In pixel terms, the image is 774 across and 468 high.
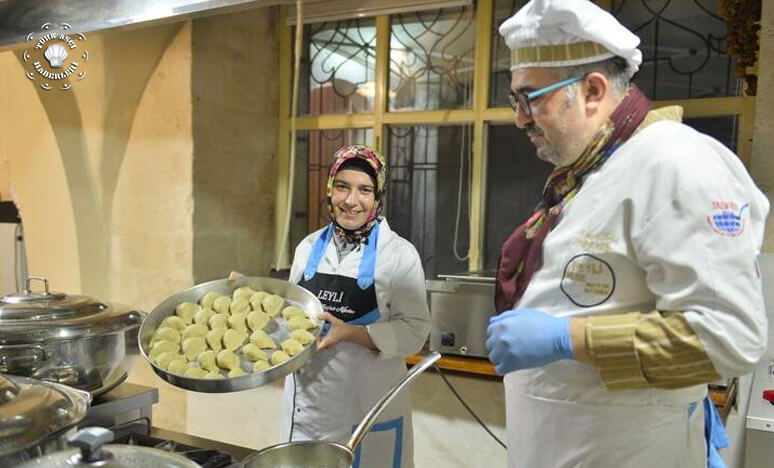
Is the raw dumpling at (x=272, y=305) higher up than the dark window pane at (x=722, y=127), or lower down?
lower down

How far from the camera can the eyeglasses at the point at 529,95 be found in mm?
961

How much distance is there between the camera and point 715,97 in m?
2.08

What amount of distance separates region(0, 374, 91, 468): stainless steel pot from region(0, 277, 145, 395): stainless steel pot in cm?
26

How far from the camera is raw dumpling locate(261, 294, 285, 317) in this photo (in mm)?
1489

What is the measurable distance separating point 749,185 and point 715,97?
1.41 metres

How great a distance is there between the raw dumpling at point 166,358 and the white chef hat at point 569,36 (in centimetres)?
91

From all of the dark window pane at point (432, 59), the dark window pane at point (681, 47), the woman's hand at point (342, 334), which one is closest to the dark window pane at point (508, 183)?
the dark window pane at point (432, 59)

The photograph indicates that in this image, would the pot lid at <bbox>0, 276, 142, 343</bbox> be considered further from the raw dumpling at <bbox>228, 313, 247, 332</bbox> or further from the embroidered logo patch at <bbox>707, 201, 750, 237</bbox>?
the embroidered logo patch at <bbox>707, 201, 750, 237</bbox>

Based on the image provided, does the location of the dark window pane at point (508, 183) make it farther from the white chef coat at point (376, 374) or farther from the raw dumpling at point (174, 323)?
the raw dumpling at point (174, 323)

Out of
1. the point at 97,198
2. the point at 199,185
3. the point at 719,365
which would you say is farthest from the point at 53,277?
the point at 719,365

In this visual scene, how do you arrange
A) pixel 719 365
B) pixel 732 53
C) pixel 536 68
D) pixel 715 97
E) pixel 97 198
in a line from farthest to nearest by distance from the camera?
1. pixel 97 198
2. pixel 715 97
3. pixel 732 53
4. pixel 536 68
5. pixel 719 365

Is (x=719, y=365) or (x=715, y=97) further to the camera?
(x=715, y=97)

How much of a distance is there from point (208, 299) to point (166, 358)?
29 cm

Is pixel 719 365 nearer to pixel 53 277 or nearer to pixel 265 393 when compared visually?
pixel 265 393
